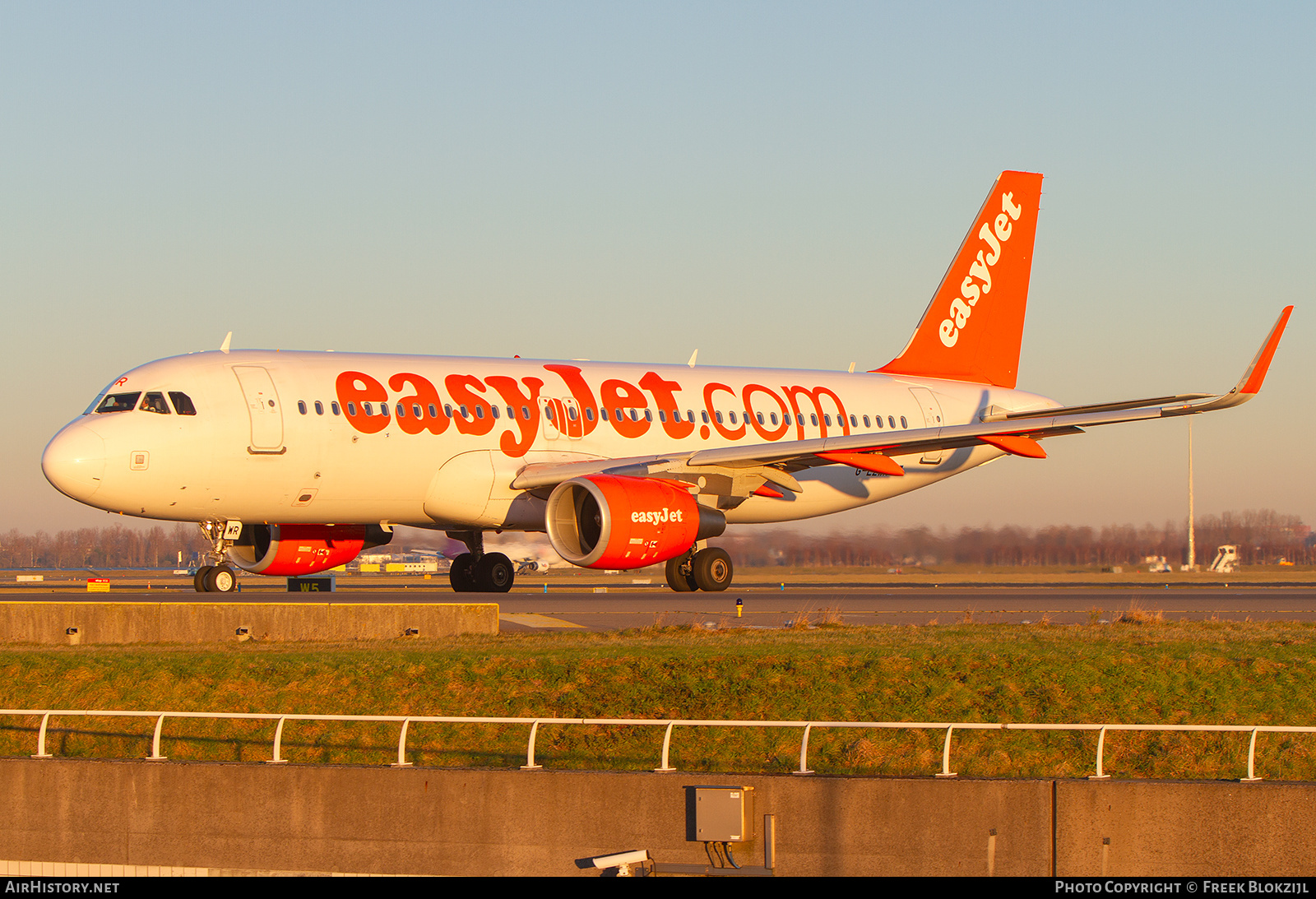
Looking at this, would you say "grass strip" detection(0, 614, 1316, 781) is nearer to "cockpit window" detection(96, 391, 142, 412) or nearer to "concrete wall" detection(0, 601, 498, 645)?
"concrete wall" detection(0, 601, 498, 645)

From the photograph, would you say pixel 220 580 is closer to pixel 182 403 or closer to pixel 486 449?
pixel 182 403

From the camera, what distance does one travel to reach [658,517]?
2814 cm

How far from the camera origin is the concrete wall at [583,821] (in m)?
14.0

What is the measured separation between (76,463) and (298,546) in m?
6.45

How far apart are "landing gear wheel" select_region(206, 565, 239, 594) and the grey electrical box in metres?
15.2

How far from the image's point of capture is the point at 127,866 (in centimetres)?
1655

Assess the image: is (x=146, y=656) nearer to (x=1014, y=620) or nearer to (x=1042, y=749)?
(x=1042, y=749)

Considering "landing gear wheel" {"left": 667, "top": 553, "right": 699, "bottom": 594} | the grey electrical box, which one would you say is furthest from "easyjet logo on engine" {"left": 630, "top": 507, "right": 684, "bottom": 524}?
the grey electrical box

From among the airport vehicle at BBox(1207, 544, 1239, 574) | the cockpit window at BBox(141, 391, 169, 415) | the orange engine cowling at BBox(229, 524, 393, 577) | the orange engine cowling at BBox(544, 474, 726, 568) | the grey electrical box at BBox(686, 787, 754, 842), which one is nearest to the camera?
the grey electrical box at BBox(686, 787, 754, 842)

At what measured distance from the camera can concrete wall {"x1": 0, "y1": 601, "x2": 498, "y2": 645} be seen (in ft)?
91.3

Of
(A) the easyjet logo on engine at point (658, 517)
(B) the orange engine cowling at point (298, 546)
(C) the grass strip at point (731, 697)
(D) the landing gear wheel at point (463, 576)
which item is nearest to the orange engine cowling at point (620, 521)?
(A) the easyjet logo on engine at point (658, 517)

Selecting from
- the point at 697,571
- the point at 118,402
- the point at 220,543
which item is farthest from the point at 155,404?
the point at 697,571

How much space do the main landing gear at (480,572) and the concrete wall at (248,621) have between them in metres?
6.75
